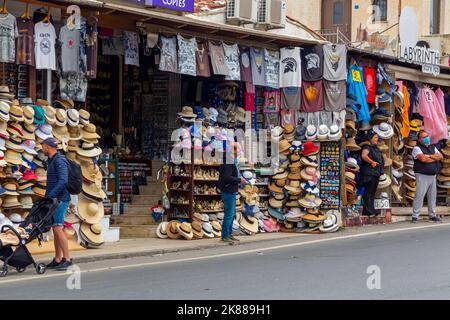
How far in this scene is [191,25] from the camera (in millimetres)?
17375

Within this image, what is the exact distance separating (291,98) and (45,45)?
659 centimetres

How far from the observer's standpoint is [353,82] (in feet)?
67.6

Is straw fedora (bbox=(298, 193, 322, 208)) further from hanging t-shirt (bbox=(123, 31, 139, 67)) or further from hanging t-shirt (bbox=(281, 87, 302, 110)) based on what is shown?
hanging t-shirt (bbox=(123, 31, 139, 67))

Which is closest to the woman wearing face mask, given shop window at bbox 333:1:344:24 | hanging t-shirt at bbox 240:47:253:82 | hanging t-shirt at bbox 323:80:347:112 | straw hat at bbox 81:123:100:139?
hanging t-shirt at bbox 323:80:347:112

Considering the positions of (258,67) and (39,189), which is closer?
(39,189)

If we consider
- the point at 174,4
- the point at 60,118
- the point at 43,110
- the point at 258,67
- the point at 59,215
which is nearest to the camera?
the point at 59,215

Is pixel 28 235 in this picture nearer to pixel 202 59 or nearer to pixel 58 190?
pixel 58 190

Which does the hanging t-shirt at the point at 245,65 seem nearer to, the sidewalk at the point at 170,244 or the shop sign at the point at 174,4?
the shop sign at the point at 174,4

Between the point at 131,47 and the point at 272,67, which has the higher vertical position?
the point at 131,47

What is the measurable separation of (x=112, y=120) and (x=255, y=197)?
12.1 feet

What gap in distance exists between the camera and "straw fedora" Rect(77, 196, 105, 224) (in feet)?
51.9

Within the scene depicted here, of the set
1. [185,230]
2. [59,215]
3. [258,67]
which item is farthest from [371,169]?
[59,215]

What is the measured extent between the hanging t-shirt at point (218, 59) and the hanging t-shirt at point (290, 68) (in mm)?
1755

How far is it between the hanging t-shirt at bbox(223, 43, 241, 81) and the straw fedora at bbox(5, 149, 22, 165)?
5.42m
